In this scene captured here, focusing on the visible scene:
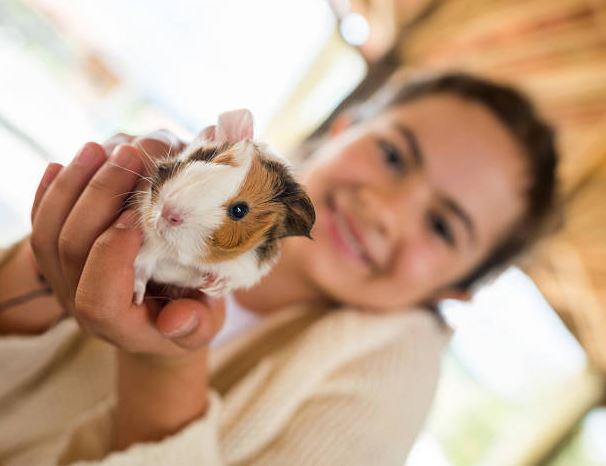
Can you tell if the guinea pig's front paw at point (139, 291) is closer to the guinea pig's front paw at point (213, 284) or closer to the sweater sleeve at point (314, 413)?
the guinea pig's front paw at point (213, 284)

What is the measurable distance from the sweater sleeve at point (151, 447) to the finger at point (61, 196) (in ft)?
0.85

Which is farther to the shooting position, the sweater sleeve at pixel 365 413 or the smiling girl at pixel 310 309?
the sweater sleeve at pixel 365 413

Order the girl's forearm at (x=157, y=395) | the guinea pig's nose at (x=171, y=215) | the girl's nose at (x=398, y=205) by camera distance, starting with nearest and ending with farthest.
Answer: the guinea pig's nose at (x=171, y=215) < the girl's forearm at (x=157, y=395) < the girl's nose at (x=398, y=205)

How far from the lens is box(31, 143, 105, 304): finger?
0.37 m

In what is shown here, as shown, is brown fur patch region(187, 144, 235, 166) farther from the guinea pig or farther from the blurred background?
the blurred background

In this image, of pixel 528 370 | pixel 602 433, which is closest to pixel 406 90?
pixel 528 370

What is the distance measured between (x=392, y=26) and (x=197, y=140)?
5.17 feet

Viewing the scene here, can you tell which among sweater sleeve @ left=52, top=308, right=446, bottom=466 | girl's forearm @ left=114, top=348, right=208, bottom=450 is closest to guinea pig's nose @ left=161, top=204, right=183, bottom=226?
girl's forearm @ left=114, top=348, right=208, bottom=450

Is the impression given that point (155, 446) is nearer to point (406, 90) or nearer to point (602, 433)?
point (406, 90)

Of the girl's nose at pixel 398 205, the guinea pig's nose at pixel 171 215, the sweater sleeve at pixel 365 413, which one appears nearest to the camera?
the guinea pig's nose at pixel 171 215

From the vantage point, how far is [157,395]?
490 mm

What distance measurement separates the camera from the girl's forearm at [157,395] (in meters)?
0.48

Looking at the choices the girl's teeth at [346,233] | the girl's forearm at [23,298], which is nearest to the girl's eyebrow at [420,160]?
the girl's teeth at [346,233]

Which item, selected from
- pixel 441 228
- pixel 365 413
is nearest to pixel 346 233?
pixel 441 228
